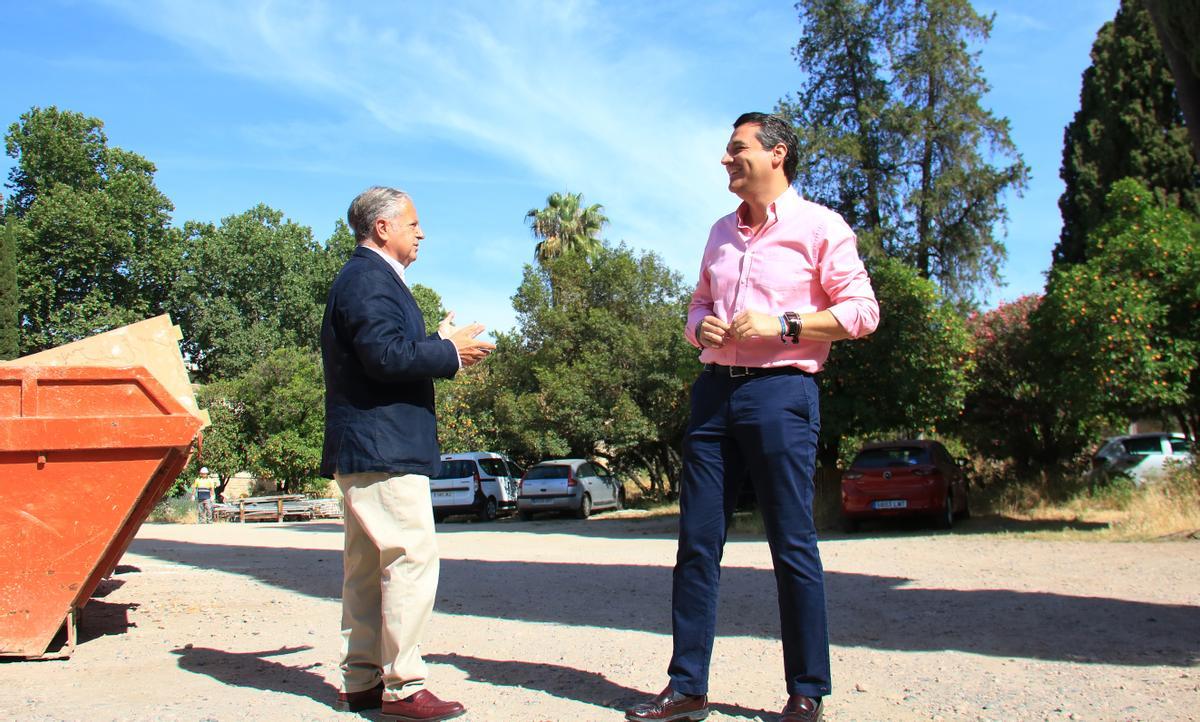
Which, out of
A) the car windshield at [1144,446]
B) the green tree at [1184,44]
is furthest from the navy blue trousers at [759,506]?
the car windshield at [1144,446]

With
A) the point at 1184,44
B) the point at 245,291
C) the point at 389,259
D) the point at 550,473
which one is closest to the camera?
the point at 389,259

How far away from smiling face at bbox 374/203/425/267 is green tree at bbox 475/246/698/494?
61.2 feet

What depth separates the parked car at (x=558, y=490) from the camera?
22969 millimetres

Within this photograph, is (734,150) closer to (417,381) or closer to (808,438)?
(808,438)

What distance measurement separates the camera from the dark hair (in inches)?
143

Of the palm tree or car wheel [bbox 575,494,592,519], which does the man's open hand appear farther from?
the palm tree

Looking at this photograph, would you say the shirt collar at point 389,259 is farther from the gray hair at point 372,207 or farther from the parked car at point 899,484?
the parked car at point 899,484

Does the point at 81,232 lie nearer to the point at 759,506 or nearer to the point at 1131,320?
the point at 1131,320

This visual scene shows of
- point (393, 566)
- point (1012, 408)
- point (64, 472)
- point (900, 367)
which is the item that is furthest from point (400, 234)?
point (1012, 408)

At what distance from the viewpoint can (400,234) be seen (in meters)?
3.76

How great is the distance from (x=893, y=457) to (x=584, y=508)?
9.75 meters

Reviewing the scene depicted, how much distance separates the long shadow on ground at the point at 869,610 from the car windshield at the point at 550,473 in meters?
13.6

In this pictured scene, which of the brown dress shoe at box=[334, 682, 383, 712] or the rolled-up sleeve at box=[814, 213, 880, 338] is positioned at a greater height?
the rolled-up sleeve at box=[814, 213, 880, 338]

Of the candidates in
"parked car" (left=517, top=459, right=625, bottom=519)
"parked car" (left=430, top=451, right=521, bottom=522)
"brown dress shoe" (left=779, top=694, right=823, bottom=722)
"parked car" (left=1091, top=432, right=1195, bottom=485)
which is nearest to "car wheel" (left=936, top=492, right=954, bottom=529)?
"parked car" (left=1091, top=432, right=1195, bottom=485)
